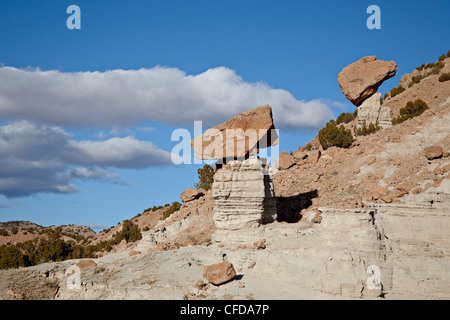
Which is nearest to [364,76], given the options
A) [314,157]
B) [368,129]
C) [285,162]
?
[368,129]

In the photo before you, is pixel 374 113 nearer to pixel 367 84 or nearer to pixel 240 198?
Answer: pixel 367 84

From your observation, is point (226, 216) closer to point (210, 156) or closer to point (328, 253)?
point (210, 156)

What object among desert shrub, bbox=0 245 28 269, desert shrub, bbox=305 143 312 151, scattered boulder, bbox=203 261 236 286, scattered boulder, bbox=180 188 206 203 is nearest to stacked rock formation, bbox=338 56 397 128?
desert shrub, bbox=305 143 312 151

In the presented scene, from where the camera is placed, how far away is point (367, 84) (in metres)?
37.3

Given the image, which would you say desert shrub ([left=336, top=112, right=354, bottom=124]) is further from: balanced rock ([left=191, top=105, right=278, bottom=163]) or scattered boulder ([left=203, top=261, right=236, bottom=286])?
scattered boulder ([left=203, top=261, right=236, bottom=286])

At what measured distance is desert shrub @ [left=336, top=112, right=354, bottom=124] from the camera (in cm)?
4932

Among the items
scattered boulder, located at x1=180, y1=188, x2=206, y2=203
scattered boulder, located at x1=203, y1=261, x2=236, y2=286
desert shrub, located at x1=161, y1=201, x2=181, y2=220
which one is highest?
scattered boulder, located at x1=180, y1=188, x2=206, y2=203

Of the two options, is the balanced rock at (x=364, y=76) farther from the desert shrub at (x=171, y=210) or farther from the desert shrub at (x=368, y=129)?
the desert shrub at (x=171, y=210)

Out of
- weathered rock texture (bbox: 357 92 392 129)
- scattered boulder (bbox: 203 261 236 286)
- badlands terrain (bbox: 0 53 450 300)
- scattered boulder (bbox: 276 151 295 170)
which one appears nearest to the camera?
badlands terrain (bbox: 0 53 450 300)

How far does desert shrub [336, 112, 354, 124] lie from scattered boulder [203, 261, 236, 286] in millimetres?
35797

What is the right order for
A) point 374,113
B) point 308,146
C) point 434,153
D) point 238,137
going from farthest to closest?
point 308,146 → point 374,113 → point 434,153 → point 238,137

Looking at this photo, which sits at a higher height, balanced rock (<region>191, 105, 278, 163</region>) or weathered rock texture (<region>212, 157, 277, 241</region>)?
balanced rock (<region>191, 105, 278, 163</region>)

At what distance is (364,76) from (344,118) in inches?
514
